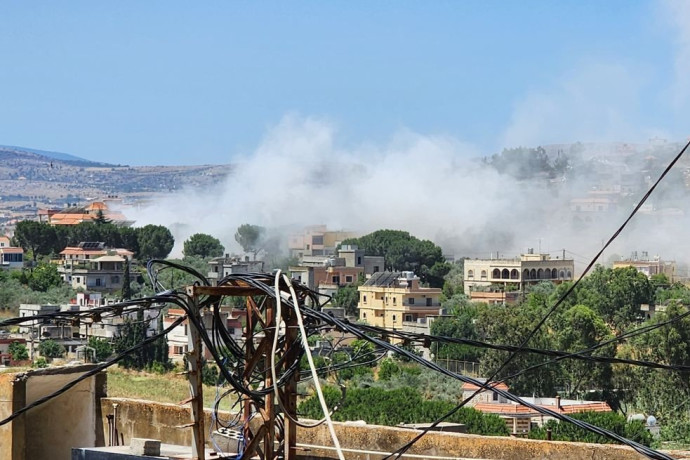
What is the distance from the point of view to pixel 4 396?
23.0 ft

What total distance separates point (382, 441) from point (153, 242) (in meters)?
74.3

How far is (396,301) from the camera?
5747cm

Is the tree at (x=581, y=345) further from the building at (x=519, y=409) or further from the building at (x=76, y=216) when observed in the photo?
the building at (x=76, y=216)

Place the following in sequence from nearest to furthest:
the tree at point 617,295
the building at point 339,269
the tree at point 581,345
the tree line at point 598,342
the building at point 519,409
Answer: the building at point 519,409 < the tree line at point 598,342 < the tree at point 581,345 < the tree at point 617,295 < the building at point 339,269

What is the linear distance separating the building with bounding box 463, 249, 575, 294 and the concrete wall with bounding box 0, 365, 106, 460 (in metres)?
60.5

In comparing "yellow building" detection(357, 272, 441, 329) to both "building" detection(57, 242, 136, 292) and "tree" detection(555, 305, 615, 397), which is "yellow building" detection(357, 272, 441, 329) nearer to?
"building" detection(57, 242, 136, 292)

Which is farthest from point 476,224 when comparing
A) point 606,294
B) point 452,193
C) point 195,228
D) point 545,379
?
point 545,379

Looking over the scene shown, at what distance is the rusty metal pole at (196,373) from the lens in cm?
532

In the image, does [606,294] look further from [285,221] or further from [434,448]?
[285,221]

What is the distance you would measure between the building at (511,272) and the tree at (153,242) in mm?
18187

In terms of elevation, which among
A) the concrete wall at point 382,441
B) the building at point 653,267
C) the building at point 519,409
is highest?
the building at point 653,267

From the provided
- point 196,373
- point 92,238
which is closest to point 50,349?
point 196,373

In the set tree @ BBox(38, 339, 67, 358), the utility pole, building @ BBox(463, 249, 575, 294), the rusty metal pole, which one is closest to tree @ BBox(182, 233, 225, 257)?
building @ BBox(463, 249, 575, 294)

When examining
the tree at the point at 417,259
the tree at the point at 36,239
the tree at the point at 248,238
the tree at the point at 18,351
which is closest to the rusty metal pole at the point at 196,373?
the tree at the point at 18,351
